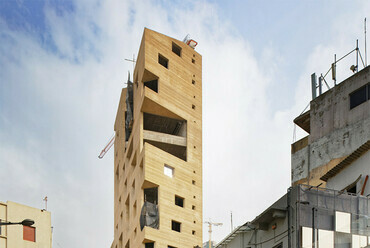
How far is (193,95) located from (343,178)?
33.7 m

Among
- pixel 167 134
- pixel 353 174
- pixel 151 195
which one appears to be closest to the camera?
pixel 353 174

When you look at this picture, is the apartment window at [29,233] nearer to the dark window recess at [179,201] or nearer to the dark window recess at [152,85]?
the dark window recess at [179,201]

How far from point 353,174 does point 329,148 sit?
A: 19.9ft

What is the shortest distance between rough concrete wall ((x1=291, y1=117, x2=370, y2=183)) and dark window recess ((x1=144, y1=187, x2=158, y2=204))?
21.7m

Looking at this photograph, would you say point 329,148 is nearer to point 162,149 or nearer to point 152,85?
point 162,149

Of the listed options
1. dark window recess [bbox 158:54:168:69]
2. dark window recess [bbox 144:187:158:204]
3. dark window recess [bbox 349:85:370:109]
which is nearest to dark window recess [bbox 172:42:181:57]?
dark window recess [bbox 158:54:168:69]

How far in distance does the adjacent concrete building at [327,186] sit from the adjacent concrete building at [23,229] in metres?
21.9

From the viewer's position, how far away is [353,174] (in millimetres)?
32750

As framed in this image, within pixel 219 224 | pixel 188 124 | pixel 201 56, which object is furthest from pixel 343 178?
pixel 219 224

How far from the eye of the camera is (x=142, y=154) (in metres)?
60.0

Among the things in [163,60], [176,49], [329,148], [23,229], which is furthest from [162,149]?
[329,148]

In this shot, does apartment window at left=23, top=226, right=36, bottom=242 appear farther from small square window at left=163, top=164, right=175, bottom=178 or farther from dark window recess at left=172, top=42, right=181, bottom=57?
dark window recess at left=172, top=42, right=181, bottom=57

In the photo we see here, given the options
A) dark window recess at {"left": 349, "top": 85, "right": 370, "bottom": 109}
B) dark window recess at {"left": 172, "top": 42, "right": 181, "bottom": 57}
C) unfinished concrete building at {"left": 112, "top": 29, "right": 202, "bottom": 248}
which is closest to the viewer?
dark window recess at {"left": 349, "top": 85, "right": 370, "bottom": 109}

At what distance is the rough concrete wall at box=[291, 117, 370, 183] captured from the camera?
3622cm
